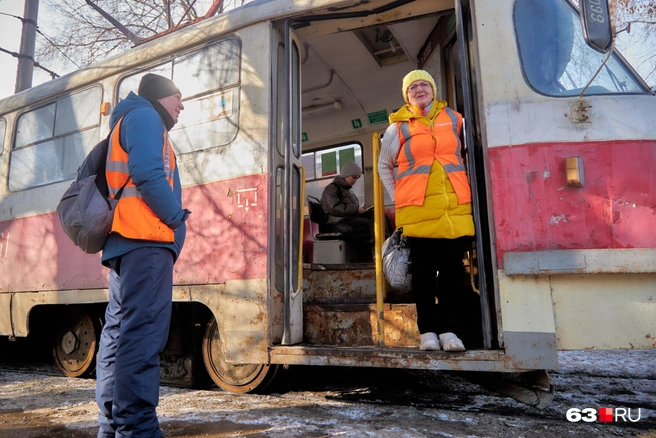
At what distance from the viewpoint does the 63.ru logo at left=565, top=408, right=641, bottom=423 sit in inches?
110

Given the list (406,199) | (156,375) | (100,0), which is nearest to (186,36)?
(406,199)

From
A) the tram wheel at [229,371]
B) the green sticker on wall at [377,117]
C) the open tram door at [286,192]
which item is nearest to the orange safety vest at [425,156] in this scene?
the open tram door at [286,192]

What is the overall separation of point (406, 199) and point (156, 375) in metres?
1.74

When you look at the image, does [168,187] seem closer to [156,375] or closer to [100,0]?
Answer: [156,375]

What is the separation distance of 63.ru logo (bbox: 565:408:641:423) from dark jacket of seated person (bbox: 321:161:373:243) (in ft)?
8.55

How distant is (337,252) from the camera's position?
5012 mm

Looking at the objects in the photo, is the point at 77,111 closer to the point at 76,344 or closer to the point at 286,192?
the point at 76,344

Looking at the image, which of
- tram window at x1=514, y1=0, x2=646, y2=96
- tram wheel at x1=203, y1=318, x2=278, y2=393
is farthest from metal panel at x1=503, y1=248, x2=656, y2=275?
tram wheel at x1=203, y1=318, x2=278, y2=393

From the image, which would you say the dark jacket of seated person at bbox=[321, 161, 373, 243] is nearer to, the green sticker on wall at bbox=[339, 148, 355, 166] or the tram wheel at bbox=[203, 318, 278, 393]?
the green sticker on wall at bbox=[339, 148, 355, 166]

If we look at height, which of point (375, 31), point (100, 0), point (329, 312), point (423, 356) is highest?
point (100, 0)

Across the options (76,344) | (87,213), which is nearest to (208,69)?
(87,213)

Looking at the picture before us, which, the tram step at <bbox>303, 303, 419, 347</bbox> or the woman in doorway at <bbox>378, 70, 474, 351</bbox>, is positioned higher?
the woman in doorway at <bbox>378, 70, 474, 351</bbox>

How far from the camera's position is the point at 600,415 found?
2871 millimetres

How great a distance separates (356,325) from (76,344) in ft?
9.50
